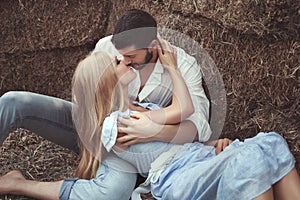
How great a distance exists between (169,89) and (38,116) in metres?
0.40

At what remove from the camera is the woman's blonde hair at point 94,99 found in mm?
1950

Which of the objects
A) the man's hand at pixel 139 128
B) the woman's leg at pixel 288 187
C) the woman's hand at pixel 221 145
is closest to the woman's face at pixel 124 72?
the man's hand at pixel 139 128

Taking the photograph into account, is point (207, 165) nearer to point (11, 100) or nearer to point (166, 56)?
point (166, 56)

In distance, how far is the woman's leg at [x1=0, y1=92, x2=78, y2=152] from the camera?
202cm

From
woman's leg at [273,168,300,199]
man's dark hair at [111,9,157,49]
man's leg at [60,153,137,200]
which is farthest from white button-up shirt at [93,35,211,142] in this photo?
woman's leg at [273,168,300,199]

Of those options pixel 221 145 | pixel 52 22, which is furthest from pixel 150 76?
pixel 52 22

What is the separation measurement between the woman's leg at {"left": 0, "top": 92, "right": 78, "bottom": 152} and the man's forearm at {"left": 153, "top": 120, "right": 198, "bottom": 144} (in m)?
0.34

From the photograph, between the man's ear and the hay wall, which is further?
the hay wall

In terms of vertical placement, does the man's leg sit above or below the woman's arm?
below

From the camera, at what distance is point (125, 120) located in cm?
193

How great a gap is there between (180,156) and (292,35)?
51 centimetres

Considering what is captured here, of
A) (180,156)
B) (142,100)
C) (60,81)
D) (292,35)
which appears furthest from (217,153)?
(60,81)

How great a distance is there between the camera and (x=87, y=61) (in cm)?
198

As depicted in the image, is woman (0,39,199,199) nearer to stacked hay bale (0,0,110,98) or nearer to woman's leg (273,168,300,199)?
woman's leg (273,168,300,199)
